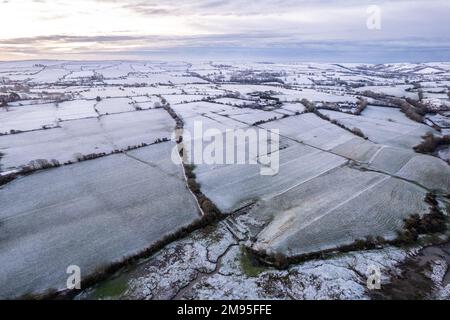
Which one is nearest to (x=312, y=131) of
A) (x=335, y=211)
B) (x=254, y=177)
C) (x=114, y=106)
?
(x=254, y=177)

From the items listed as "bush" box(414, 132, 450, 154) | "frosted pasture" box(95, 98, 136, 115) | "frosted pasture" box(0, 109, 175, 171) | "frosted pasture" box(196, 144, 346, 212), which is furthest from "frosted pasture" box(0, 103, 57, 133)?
"bush" box(414, 132, 450, 154)

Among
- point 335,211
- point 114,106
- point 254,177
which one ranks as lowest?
point 335,211

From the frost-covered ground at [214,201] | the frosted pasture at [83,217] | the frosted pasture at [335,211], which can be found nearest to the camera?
the frost-covered ground at [214,201]

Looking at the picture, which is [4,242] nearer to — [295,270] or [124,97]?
[295,270]

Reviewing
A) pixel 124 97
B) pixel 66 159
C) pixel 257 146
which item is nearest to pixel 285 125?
pixel 257 146

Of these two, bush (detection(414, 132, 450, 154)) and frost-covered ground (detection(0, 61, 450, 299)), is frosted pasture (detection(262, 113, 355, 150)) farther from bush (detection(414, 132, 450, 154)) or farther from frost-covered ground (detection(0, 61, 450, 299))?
bush (detection(414, 132, 450, 154))

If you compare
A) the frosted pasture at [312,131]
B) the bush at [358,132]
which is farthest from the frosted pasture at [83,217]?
the bush at [358,132]

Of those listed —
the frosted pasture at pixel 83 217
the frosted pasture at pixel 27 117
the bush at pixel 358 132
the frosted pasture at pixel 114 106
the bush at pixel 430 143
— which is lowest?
the frosted pasture at pixel 83 217

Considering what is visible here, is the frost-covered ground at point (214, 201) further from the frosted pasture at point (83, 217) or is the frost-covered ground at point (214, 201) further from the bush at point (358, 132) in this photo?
the bush at point (358, 132)

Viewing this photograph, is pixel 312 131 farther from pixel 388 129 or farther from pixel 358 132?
pixel 388 129
